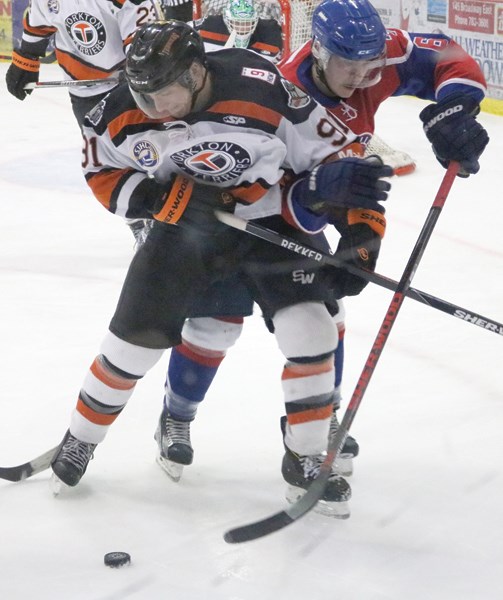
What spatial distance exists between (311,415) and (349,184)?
488 millimetres

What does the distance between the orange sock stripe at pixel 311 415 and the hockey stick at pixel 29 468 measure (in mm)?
551

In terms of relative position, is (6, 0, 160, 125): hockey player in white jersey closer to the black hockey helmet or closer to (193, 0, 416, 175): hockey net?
(193, 0, 416, 175): hockey net

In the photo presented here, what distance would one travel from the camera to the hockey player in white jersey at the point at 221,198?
2.07 m

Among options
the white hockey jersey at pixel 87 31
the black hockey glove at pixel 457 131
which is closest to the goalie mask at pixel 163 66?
the black hockey glove at pixel 457 131

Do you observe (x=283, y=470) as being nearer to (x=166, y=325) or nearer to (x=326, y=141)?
(x=166, y=325)

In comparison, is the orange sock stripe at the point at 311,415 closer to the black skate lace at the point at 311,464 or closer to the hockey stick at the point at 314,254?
the black skate lace at the point at 311,464

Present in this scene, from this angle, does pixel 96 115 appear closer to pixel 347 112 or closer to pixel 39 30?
pixel 347 112

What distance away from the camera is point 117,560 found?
6.67ft

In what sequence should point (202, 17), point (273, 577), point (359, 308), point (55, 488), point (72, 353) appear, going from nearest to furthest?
point (273, 577), point (55, 488), point (72, 353), point (359, 308), point (202, 17)

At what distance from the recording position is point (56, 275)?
382cm

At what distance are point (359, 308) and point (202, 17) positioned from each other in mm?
2479

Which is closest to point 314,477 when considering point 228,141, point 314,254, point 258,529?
point 258,529

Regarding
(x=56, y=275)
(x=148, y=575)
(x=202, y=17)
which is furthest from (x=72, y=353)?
(x=202, y=17)

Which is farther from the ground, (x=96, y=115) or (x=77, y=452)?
(x=96, y=115)
